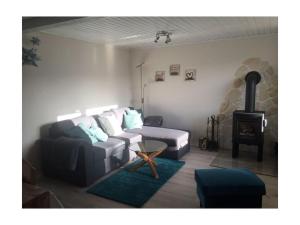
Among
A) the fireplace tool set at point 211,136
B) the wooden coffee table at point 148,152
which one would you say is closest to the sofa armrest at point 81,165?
the wooden coffee table at point 148,152

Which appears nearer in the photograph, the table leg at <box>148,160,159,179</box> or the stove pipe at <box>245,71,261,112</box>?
the table leg at <box>148,160,159,179</box>

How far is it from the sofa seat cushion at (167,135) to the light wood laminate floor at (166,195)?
22.8 inches

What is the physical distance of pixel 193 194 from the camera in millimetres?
2846

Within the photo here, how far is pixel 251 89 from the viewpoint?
3943mm

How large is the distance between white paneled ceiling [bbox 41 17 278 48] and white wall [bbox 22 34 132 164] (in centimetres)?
25

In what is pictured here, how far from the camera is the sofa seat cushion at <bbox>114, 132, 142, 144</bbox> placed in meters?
3.92

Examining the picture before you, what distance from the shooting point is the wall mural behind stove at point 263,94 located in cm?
421

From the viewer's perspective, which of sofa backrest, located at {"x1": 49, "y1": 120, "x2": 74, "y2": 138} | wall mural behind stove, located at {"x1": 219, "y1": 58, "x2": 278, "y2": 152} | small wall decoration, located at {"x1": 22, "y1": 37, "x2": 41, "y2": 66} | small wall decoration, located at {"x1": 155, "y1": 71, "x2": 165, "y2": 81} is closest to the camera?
small wall decoration, located at {"x1": 22, "y1": 37, "x2": 41, "y2": 66}

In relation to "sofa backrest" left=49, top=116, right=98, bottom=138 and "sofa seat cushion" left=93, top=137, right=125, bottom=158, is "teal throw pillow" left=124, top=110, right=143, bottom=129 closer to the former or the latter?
"sofa seat cushion" left=93, top=137, right=125, bottom=158

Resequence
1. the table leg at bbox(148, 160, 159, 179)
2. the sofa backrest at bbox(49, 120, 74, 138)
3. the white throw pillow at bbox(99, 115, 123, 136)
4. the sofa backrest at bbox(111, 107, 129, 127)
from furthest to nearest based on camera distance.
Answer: the sofa backrest at bbox(111, 107, 129, 127) → the white throw pillow at bbox(99, 115, 123, 136) → the sofa backrest at bbox(49, 120, 74, 138) → the table leg at bbox(148, 160, 159, 179)

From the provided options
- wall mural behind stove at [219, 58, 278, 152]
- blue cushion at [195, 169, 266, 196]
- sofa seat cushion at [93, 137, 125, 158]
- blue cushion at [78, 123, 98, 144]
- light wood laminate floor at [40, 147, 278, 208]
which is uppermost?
wall mural behind stove at [219, 58, 278, 152]

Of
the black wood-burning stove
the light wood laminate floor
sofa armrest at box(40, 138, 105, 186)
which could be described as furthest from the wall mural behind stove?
sofa armrest at box(40, 138, 105, 186)
